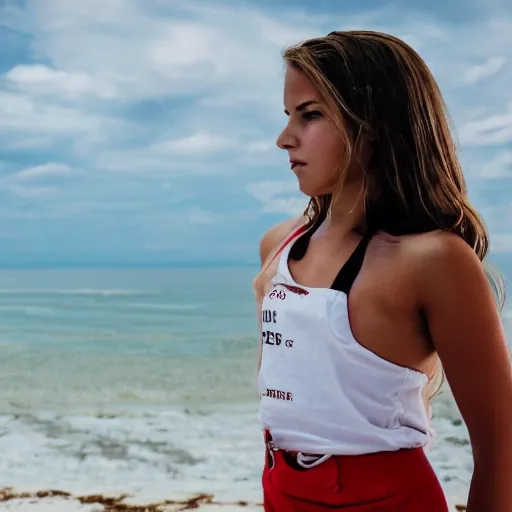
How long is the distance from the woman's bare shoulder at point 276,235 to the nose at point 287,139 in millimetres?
266

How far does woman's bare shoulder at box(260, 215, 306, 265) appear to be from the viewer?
147cm

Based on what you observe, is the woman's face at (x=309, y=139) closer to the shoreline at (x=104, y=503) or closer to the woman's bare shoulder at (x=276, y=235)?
the woman's bare shoulder at (x=276, y=235)

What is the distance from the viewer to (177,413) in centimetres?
630

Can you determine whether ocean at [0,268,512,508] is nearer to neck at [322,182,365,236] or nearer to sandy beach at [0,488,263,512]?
sandy beach at [0,488,263,512]

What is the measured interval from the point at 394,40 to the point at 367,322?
0.41 m

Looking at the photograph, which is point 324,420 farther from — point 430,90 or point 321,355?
point 430,90

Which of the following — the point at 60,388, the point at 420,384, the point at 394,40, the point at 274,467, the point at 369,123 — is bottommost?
the point at 60,388

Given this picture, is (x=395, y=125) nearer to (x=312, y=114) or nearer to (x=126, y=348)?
(x=312, y=114)

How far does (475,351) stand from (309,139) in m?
0.37

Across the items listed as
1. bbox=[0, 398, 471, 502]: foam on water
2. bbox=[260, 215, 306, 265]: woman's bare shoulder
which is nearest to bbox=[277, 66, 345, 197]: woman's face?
bbox=[260, 215, 306, 265]: woman's bare shoulder

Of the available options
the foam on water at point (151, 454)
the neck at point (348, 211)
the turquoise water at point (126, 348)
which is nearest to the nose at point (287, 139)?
the neck at point (348, 211)

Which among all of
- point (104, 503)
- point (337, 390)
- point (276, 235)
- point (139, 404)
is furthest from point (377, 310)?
point (139, 404)

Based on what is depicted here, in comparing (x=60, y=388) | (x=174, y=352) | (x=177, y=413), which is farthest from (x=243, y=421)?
(x=174, y=352)

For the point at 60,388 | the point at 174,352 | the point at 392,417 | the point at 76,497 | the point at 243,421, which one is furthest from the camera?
the point at 174,352
